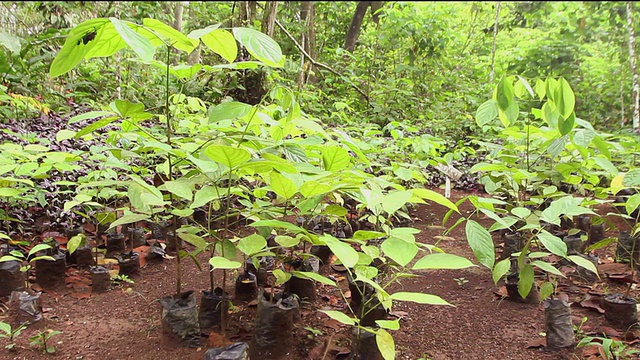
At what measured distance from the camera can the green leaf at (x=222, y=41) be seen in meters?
0.90

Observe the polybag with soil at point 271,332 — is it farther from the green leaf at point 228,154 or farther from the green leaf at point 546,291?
the green leaf at point 546,291

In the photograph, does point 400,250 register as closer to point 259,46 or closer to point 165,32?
point 259,46

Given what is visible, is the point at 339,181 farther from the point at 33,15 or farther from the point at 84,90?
the point at 33,15

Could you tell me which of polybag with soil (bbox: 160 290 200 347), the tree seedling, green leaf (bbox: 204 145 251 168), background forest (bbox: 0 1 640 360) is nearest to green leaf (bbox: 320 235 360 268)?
background forest (bbox: 0 1 640 360)

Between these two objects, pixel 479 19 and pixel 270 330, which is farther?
pixel 479 19

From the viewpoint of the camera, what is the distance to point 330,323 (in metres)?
1.36

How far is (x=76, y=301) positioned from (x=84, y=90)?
147 inches

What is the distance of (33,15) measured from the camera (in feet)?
15.0

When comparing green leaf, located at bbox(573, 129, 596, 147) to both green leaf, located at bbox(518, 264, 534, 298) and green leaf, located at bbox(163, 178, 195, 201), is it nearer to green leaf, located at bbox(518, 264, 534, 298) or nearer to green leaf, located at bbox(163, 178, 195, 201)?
green leaf, located at bbox(518, 264, 534, 298)

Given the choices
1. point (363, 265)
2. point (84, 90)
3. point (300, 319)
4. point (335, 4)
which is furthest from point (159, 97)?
point (335, 4)

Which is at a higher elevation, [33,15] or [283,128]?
[33,15]

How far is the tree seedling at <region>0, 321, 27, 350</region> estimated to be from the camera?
1.12 meters

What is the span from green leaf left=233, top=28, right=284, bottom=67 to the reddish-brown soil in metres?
0.73

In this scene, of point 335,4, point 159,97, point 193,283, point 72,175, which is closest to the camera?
point 193,283
